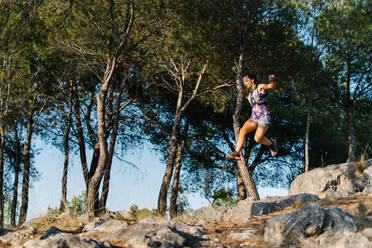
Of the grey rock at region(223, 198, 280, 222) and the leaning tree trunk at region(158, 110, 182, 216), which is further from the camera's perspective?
the leaning tree trunk at region(158, 110, 182, 216)

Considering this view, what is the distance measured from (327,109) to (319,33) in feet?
14.7

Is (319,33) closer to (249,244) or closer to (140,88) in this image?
(140,88)

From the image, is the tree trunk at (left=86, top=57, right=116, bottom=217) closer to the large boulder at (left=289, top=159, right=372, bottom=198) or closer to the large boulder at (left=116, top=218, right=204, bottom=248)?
the large boulder at (left=116, top=218, right=204, bottom=248)

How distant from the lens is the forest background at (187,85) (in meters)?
13.5

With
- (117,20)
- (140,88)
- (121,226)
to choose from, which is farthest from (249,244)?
(140,88)

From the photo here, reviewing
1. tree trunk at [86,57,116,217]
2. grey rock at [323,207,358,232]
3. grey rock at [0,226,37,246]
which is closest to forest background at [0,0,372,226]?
tree trunk at [86,57,116,217]

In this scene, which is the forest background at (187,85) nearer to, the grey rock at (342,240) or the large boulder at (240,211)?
the large boulder at (240,211)

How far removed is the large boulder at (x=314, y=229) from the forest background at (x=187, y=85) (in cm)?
679

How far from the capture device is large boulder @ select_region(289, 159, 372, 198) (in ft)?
39.6

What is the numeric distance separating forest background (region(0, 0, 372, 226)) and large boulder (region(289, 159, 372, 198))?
5.81 feet

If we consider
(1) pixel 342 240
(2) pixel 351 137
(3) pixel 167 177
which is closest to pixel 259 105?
(1) pixel 342 240

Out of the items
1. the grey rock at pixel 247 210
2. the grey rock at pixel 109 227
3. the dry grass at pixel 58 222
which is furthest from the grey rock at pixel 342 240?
the dry grass at pixel 58 222

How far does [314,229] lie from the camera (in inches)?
227

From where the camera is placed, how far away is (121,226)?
279 inches
